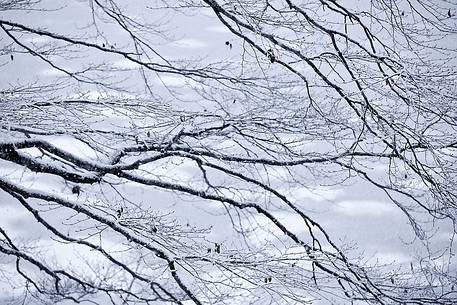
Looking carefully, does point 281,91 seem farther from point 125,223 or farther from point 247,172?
point 125,223

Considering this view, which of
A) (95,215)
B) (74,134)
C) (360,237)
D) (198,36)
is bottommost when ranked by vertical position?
(95,215)

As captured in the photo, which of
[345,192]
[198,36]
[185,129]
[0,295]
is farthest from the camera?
[198,36]

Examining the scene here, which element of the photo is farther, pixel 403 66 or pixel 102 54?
pixel 102 54

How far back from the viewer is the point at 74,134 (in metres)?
3.04

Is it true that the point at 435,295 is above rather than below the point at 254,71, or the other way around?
below

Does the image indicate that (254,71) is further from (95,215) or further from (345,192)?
(345,192)

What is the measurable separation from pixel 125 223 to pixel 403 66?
1.99 meters

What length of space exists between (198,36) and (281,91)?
798 centimetres

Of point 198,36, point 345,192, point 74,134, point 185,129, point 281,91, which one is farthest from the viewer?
point 198,36

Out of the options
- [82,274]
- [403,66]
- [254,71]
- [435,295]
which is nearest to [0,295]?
[82,274]

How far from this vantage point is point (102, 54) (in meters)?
10.2

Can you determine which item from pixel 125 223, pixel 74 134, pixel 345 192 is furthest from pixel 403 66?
pixel 345 192

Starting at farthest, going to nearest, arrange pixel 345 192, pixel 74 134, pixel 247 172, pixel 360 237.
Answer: pixel 345 192 < pixel 360 237 < pixel 247 172 < pixel 74 134

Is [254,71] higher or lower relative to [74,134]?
higher
